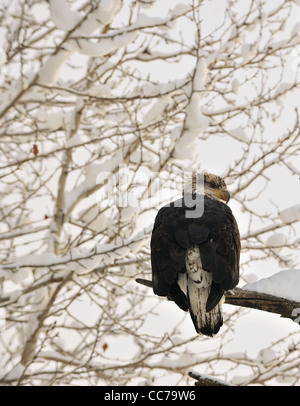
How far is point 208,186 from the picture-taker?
166 inches

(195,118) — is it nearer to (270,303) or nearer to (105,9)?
(105,9)

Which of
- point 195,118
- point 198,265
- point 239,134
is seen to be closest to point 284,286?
point 198,265

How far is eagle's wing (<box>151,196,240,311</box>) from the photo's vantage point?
10.4 ft

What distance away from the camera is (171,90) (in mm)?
7910

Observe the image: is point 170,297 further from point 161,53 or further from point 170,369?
point 161,53

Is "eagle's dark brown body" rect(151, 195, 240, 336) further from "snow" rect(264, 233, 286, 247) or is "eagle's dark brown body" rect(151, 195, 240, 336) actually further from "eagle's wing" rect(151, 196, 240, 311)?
"snow" rect(264, 233, 286, 247)

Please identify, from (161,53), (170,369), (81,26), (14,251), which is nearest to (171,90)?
(161,53)

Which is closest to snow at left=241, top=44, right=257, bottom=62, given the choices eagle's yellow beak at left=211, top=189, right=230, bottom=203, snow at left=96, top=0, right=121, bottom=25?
snow at left=96, top=0, right=121, bottom=25

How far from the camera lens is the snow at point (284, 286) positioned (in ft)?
9.53

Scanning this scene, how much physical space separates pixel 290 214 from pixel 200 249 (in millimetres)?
4896

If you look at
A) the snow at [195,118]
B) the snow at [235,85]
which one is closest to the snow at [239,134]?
the snow at [235,85]

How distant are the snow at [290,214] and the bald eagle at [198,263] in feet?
14.9

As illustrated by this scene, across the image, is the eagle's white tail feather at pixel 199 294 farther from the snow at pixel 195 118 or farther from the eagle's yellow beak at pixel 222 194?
the snow at pixel 195 118

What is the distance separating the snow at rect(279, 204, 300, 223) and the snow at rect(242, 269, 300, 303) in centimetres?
496
